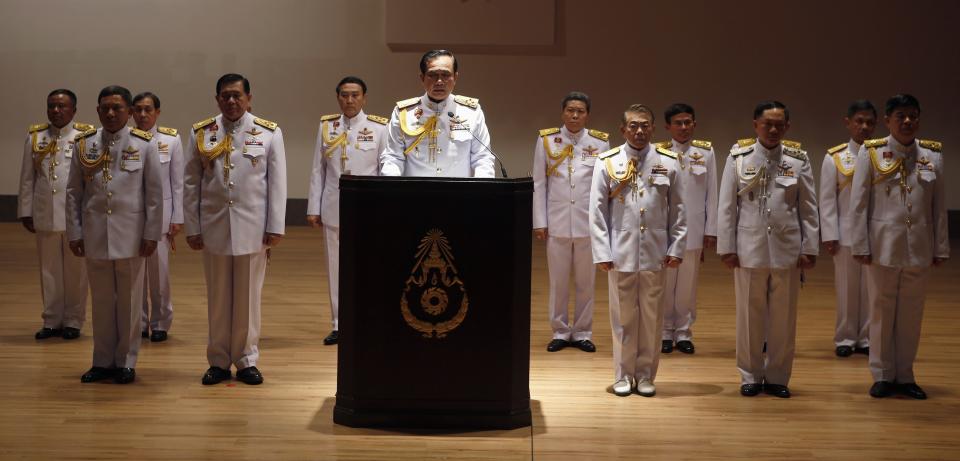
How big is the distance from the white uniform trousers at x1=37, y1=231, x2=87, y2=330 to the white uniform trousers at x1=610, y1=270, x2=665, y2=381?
10.5 ft

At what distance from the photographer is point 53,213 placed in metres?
6.02

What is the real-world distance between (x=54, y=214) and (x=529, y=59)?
6.41 metres

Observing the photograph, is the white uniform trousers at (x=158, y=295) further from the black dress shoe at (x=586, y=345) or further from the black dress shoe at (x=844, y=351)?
the black dress shoe at (x=844, y=351)

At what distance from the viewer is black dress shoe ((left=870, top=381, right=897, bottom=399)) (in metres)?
5.00

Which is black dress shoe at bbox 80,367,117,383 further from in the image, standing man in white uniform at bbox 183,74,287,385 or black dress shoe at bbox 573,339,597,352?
black dress shoe at bbox 573,339,597,352

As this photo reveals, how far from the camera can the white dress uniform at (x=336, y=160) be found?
20.4ft

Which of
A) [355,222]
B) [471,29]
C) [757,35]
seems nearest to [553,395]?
[355,222]

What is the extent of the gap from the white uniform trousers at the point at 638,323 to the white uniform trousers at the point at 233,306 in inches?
69.4

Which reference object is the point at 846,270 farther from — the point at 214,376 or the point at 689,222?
the point at 214,376

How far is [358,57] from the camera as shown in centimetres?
1137

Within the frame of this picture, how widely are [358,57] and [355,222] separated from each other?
751 centimetres

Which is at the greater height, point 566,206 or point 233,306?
point 566,206

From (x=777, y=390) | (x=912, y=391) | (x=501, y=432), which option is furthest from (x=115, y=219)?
(x=912, y=391)

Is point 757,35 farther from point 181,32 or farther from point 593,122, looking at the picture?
point 181,32
